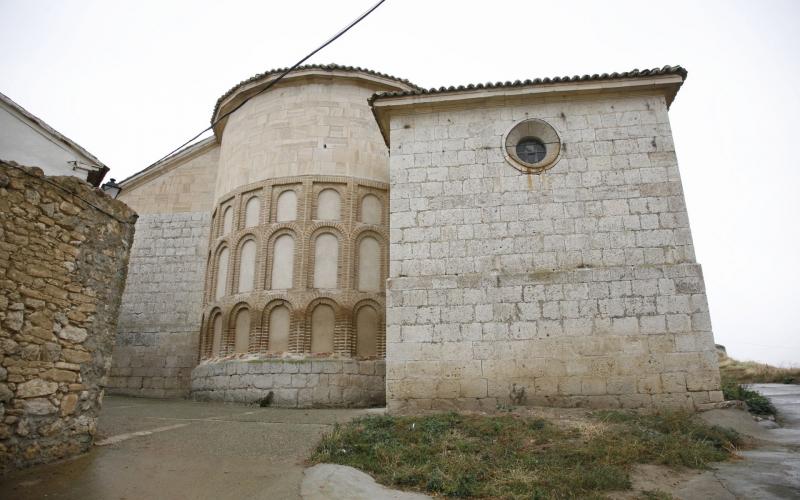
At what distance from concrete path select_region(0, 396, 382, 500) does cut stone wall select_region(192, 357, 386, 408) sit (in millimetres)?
2714

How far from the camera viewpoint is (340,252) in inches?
492

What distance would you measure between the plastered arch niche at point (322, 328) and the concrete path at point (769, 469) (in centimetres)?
791

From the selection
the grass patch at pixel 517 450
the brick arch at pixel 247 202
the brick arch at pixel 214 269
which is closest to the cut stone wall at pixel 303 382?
the brick arch at pixel 214 269

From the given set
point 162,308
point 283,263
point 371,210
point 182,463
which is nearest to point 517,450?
point 182,463

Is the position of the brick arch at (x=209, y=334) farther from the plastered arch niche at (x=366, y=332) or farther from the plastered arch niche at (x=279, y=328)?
the plastered arch niche at (x=366, y=332)

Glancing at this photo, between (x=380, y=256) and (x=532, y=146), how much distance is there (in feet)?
14.7

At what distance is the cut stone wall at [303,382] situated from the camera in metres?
11.2

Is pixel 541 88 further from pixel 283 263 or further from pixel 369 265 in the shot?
pixel 283 263

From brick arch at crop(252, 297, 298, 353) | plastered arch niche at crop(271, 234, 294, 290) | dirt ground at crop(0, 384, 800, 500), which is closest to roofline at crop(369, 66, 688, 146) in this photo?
plastered arch niche at crop(271, 234, 294, 290)

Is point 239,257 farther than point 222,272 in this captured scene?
No

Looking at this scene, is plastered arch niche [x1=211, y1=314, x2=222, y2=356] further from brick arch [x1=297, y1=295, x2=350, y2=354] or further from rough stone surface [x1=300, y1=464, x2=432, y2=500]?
rough stone surface [x1=300, y1=464, x2=432, y2=500]

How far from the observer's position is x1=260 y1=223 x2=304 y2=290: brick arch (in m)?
12.3

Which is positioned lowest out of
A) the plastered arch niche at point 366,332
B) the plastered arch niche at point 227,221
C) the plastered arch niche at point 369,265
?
the plastered arch niche at point 366,332

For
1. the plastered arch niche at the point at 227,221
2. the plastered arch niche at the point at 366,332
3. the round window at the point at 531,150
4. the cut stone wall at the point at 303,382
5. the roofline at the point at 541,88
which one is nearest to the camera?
the roofline at the point at 541,88
